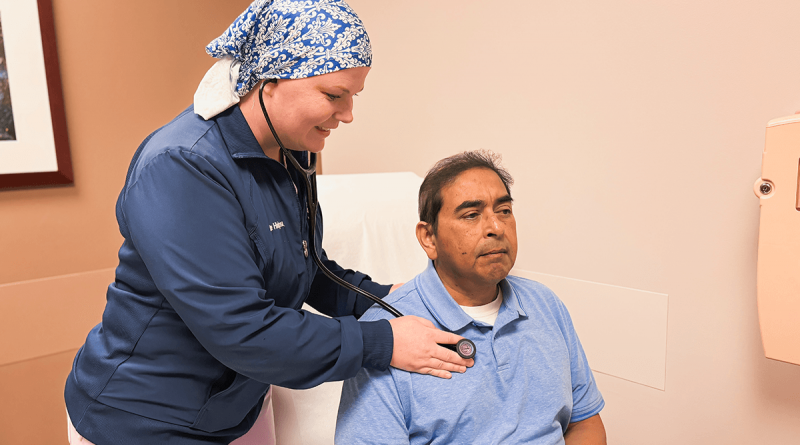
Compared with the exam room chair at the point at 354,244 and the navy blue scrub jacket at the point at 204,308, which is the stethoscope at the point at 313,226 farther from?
the exam room chair at the point at 354,244

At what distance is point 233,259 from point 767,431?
1456 mm

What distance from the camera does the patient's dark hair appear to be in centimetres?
111

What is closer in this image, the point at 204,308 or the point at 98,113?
the point at 204,308

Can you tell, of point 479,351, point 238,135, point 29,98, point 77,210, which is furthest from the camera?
point 77,210

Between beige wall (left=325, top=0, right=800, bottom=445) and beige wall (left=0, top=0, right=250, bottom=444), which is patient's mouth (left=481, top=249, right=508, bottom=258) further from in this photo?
beige wall (left=0, top=0, right=250, bottom=444)

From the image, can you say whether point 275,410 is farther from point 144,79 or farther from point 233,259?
point 144,79

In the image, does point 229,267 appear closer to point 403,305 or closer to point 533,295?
point 403,305

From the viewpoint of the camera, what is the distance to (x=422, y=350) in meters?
0.92

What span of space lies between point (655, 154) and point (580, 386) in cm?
76

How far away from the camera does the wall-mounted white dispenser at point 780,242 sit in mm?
1129

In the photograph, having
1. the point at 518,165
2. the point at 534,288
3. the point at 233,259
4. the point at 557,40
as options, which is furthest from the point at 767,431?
the point at 233,259

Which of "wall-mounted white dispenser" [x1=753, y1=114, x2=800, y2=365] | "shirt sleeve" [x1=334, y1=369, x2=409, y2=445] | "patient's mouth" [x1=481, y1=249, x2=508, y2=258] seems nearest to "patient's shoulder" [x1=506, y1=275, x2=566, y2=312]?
"patient's mouth" [x1=481, y1=249, x2=508, y2=258]

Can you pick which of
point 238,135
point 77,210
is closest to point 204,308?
point 238,135

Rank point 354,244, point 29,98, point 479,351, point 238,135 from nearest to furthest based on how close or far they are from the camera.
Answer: point 238,135 < point 479,351 < point 354,244 < point 29,98
